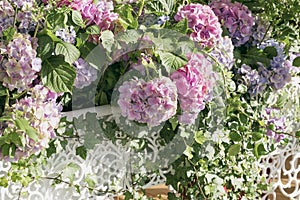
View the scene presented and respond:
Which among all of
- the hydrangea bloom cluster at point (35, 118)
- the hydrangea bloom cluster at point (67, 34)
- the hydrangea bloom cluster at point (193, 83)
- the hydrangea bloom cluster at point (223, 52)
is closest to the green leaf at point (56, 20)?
the hydrangea bloom cluster at point (67, 34)

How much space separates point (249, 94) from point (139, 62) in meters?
0.47

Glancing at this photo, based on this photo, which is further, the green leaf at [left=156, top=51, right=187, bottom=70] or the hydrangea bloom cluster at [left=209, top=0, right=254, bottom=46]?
the hydrangea bloom cluster at [left=209, top=0, right=254, bottom=46]

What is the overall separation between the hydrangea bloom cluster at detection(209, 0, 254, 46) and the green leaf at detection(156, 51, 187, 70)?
1.27 feet

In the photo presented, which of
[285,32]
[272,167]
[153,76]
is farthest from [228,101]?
[272,167]

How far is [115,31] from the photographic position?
1303mm

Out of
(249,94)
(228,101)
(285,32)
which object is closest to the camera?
(228,101)

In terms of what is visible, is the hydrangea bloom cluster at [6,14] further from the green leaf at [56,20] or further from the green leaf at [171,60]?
the green leaf at [171,60]

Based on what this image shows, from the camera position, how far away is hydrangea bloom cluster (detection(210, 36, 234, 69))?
1438 mm

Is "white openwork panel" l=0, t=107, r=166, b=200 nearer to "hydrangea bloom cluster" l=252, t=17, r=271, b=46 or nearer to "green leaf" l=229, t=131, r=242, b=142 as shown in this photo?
"green leaf" l=229, t=131, r=242, b=142

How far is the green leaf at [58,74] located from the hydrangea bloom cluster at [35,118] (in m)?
0.02

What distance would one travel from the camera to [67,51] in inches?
46.6

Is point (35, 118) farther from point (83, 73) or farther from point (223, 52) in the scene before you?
point (223, 52)

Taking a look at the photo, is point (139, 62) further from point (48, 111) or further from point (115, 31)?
point (48, 111)

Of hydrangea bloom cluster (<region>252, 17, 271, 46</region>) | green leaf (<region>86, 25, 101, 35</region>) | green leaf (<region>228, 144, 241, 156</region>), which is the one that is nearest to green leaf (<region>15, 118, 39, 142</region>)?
green leaf (<region>86, 25, 101, 35</region>)
